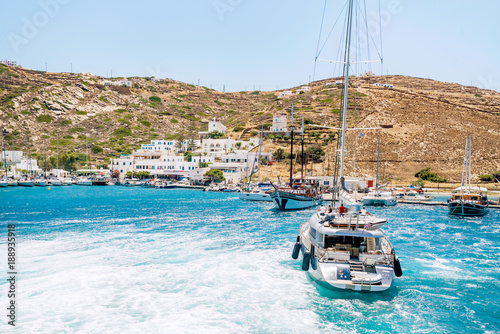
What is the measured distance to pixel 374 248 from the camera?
17.8 m

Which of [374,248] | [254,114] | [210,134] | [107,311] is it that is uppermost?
[254,114]

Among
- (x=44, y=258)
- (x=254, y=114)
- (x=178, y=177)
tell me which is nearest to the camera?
(x=44, y=258)

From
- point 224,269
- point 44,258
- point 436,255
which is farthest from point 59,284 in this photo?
point 436,255

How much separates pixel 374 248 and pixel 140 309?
11.0 metres

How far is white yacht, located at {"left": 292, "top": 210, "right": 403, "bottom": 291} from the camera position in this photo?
1590 cm

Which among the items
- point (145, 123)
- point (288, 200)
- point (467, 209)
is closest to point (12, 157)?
point (145, 123)

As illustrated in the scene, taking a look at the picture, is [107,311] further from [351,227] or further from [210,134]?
[210,134]

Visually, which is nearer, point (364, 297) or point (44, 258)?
point (364, 297)

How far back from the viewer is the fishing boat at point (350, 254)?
15906 mm

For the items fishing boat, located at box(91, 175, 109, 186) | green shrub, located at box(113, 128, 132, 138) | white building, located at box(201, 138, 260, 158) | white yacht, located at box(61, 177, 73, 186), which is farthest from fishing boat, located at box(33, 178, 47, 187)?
green shrub, located at box(113, 128, 132, 138)

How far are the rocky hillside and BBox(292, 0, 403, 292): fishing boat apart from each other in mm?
50236

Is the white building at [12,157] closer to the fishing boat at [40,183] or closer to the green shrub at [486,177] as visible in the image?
the fishing boat at [40,183]

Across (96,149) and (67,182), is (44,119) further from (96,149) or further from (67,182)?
(67,182)

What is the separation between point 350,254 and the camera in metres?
17.6
